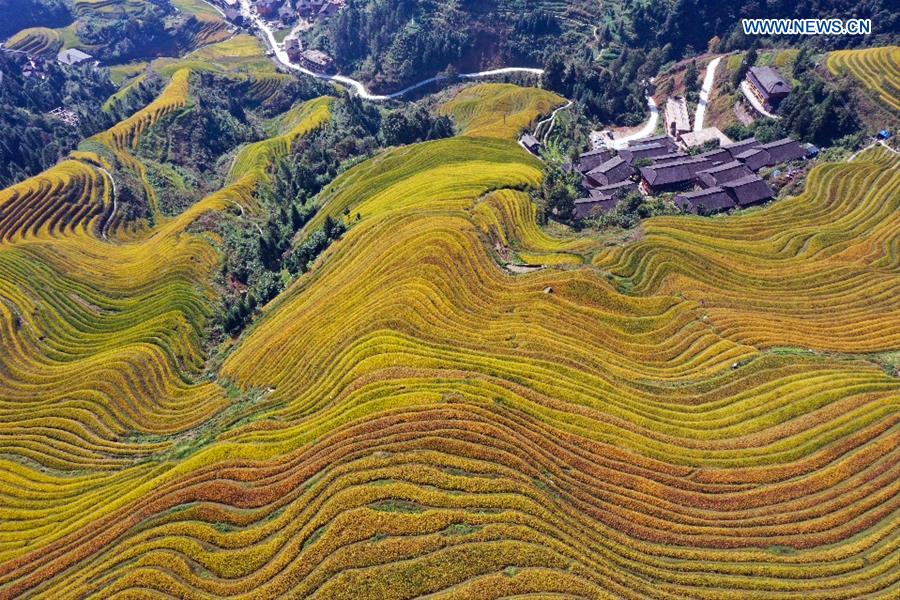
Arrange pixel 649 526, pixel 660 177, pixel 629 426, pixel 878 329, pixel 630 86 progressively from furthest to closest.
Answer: pixel 630 86 → pixel 660 177 → pixel 878 329 → pixel 629 426 → pixel 649 526

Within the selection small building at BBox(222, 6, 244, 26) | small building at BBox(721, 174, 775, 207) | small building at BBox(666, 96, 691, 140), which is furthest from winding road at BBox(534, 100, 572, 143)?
small building at BBox(222, 6, 244, 26)

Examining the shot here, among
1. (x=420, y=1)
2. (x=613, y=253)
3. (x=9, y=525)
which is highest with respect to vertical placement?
(x=420, y=1)

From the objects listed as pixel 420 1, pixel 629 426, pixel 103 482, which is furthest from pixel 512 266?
pixel 420 1

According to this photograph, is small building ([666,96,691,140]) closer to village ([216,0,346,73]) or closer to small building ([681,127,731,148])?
small building ([681,127,731,148])

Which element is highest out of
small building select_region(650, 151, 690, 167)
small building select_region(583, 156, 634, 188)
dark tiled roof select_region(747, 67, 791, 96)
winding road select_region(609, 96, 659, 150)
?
dark tiled roof select_region(747, 67, 791, 96)

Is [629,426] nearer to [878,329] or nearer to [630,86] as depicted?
[878,329]

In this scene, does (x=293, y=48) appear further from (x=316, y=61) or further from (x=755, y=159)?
(x=755, y=159)

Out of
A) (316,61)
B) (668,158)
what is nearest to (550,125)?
(668,158)
